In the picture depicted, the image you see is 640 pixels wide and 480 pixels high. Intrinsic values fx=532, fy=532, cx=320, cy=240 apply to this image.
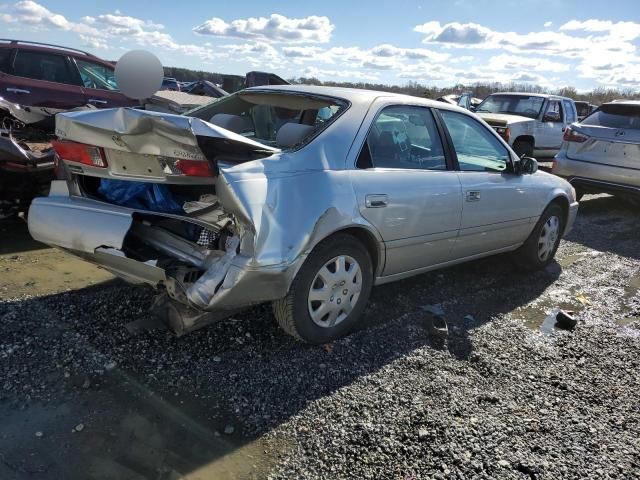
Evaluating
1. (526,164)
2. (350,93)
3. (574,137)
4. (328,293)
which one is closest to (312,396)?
(328,293)

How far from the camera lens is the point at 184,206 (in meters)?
3.09

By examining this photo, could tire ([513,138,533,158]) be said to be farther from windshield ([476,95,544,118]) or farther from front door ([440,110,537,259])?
front door ([440,110,537,259])

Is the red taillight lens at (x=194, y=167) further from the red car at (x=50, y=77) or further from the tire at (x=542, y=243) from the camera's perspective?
the red car at (x=50, y=77)

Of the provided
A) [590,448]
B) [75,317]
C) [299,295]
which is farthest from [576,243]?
[75,317]

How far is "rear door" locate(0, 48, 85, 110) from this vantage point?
7.93 meters

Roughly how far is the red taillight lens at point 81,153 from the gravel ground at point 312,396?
3.51 ft

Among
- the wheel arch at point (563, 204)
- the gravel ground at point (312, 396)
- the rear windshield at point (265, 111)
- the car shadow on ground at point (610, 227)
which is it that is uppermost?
the rear windshield at point (265, 111)

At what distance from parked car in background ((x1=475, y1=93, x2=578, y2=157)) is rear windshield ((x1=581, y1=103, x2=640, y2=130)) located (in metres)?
3.21

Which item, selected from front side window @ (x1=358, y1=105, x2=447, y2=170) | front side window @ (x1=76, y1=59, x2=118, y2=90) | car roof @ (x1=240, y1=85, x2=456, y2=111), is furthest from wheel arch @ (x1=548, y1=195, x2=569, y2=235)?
front side window @ (x1=76, y1=59, x2=118, y2=90)

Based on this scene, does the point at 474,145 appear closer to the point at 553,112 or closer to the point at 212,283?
the point at 212,283

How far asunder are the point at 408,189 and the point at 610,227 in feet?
18.2

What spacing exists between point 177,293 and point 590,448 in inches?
92.2

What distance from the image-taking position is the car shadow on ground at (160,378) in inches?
94.7

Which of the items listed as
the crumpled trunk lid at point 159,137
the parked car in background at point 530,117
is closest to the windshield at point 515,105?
the parked car in background at point 530,117
